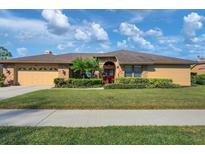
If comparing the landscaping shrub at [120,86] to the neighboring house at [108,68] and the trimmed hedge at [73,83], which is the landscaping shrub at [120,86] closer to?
the trimmed hedge at [73,83]

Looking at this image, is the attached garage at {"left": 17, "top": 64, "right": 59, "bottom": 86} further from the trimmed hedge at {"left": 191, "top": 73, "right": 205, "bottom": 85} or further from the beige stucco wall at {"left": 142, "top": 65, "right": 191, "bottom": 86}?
the trimmed hedge at {"left": 191, "top": 73, "right": 205, "bottom": 85}

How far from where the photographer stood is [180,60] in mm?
25406

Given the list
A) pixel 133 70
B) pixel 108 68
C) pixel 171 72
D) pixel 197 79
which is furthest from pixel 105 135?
pixel 197 79

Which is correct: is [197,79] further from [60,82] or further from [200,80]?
[60,82]

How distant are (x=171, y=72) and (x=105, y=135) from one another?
20496 mm

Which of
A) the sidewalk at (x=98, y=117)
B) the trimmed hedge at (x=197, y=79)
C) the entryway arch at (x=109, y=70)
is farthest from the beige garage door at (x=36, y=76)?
the sidewalk at (x=98, y=117)

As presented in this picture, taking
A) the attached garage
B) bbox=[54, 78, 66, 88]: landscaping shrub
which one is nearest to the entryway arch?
bbox=[54, 78, 66, 88]: landscaping shrub

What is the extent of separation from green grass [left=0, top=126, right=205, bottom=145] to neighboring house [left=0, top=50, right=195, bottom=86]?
700 inches

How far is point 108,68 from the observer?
86.2 ft

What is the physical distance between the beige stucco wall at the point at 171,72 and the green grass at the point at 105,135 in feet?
59.5

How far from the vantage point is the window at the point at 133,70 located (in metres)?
24.3
